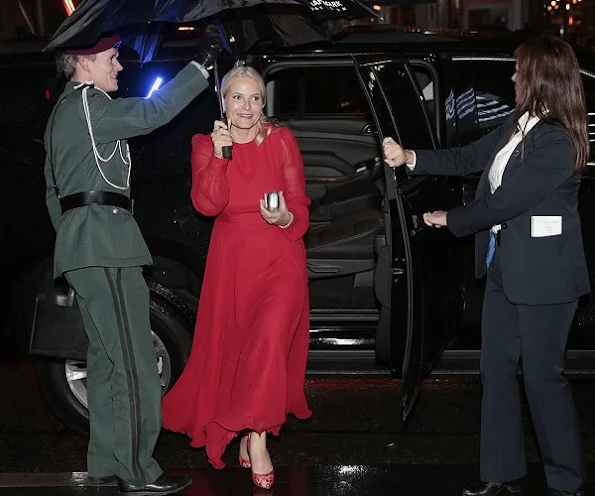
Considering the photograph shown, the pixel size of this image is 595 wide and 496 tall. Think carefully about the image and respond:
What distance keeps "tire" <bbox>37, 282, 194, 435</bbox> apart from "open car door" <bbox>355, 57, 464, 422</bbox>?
3.47ft

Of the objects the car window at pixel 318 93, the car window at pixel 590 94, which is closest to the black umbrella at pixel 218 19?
the car window at pixel 590 94

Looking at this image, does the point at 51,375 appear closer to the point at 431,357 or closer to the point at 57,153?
the point at 57,153

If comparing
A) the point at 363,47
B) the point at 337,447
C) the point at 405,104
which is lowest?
the point at 337,447

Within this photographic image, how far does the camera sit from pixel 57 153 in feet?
14.4

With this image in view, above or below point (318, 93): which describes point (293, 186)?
below

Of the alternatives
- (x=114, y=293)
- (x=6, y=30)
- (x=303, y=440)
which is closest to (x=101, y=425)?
(x=114, y=293)

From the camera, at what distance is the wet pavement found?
480 cm

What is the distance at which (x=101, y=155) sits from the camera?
4.38 metres

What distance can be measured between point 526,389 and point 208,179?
5.14 feet

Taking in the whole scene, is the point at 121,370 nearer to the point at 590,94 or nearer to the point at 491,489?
the point at 491,489

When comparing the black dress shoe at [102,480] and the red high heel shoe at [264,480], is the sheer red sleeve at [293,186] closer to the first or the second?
the red high heel shoe at [264,480]

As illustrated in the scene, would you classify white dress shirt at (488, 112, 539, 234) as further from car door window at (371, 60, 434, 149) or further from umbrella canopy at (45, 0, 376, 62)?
umbrella canopy at (45, 0, 376, 62)

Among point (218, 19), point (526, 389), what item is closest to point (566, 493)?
point (526, 389)

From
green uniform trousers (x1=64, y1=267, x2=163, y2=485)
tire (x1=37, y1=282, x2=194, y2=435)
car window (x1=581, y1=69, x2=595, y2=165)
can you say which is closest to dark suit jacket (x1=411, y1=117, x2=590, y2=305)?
car window (x1=581, y1=69, x2=595, y2=165)
